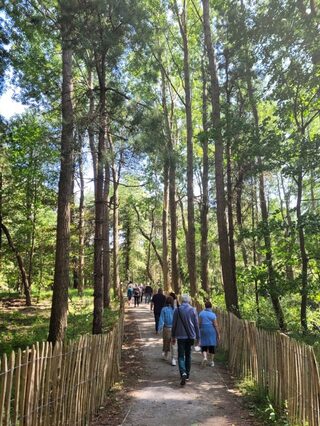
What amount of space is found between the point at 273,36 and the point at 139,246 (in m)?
38.1

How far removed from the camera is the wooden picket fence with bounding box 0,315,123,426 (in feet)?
13.0

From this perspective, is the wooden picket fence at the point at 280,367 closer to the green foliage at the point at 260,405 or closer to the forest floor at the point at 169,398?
the green foliage at the point at 260,405

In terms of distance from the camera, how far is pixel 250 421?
6.58 metres

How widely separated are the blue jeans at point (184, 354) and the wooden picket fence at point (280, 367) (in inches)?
50.1

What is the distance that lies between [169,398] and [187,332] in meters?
1.50

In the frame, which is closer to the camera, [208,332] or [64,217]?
[208,332]

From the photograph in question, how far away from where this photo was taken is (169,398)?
7.61m

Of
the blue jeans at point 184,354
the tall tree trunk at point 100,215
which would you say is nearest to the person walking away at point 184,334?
the blue jeans at point 184,354

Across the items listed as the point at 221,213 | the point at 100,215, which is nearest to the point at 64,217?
the point at 100,215

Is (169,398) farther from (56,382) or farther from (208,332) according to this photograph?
(56,382)

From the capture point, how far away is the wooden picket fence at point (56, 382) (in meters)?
3.95

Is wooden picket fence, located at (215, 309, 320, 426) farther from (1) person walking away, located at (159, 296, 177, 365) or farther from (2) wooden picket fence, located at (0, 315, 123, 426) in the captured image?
(2) wooden picket fence, located at (0, 315, 123, 426)

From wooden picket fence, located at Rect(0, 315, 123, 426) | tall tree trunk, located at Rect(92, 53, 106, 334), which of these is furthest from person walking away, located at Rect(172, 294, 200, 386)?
tall tree trunk, located at Rect(92, 53, 106, 334)

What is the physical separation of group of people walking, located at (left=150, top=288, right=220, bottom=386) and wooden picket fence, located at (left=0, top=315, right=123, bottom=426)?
5.74 ft
